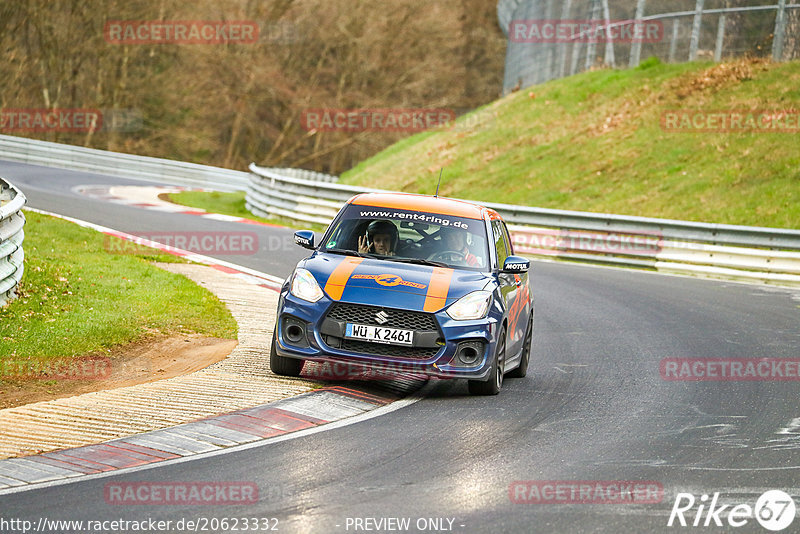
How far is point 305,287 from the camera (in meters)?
9.20

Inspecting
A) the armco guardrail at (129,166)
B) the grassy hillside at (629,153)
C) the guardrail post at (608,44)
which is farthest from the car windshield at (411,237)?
the armco guardrail at (129,166)

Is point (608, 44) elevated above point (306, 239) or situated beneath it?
elevated above

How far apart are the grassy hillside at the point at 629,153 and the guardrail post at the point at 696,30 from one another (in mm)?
595

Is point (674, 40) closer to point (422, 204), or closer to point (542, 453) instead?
point (422, 204)

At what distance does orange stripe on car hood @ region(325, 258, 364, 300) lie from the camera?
9.01 metres

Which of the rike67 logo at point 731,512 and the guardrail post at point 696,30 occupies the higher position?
the guardrail post at point 696,30

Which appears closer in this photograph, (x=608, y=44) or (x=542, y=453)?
(x=542, y=453)

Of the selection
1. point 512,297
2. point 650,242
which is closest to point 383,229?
point 512,297

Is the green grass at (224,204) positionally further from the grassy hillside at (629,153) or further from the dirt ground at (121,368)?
the dirt ground at (121,368)

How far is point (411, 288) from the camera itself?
9.05 metres

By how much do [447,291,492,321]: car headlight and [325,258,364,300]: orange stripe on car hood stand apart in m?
0.93

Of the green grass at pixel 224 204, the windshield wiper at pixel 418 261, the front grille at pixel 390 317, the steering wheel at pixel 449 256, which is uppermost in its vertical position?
the steering wheel at pixel 449 256

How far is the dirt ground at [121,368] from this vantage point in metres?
8.70

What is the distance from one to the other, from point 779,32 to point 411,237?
23478mm
